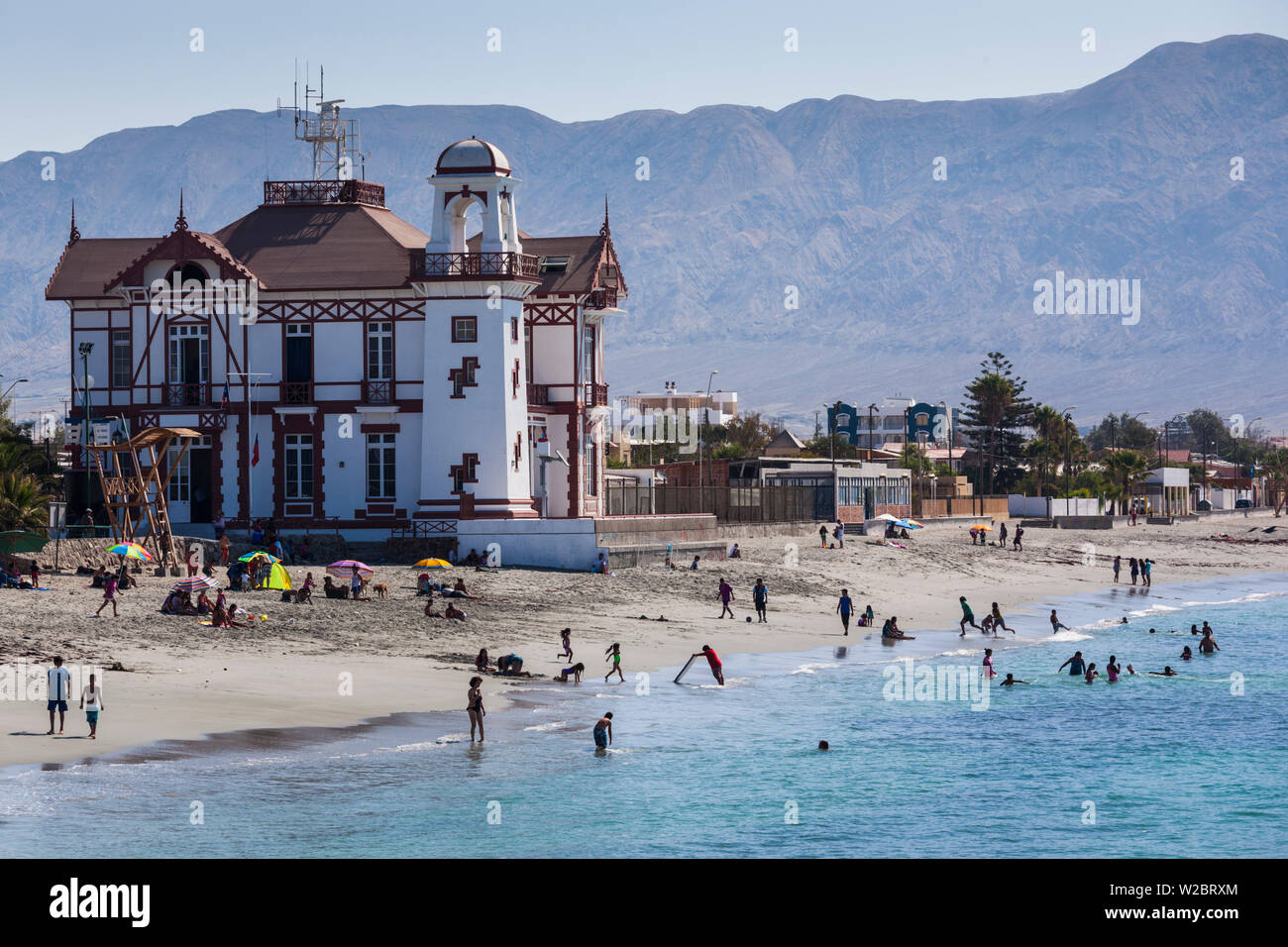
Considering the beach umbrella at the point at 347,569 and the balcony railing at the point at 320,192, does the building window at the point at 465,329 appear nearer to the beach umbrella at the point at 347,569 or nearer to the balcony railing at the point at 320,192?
the balcony railing at the point at 320,192

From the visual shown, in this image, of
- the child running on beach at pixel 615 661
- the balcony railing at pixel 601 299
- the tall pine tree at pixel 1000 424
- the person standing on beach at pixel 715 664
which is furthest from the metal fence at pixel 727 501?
the tall pine tree at pixel 1000 424

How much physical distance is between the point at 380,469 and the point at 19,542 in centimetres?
1708

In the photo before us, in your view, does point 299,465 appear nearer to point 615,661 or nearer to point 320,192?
point 320,192

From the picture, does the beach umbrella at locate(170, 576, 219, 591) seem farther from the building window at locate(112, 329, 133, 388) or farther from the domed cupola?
the domed cupola

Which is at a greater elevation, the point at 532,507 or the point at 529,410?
the point at 529,410

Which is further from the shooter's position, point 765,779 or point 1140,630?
point 1140,630

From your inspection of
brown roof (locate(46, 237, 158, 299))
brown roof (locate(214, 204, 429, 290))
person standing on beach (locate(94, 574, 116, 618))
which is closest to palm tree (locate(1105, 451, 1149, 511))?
brown roof (locate(214, 204, 429, 290))

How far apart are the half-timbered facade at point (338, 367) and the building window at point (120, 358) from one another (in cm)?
5

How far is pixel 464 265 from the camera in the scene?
56.4 metres

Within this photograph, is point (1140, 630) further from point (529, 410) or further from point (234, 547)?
point (234, 547)

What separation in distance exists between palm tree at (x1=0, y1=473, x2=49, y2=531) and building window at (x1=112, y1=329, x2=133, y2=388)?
10.4 m

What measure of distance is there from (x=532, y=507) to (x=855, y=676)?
20.3 metres

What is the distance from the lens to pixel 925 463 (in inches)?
5551
